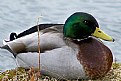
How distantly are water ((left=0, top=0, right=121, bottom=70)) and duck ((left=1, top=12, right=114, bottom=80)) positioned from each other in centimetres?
402

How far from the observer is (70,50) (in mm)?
6188

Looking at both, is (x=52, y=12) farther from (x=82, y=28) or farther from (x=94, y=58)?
(x=94, y=58)

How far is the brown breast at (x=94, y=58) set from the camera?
6195mm

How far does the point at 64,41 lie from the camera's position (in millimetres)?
6285

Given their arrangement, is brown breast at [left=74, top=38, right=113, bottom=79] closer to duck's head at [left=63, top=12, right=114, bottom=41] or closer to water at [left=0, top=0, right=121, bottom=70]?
duck's head at [left=63, top=12, right=114, bottom=41]

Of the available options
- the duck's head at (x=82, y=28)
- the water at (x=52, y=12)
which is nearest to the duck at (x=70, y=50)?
the duck's head at (x=82, y=28)

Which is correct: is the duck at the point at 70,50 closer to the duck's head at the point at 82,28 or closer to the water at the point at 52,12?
the duck's head at the point at 82,28

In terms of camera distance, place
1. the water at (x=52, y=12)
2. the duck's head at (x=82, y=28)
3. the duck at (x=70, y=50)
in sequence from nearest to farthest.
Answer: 1. the duck at (x=70, y=50)
2. the duck's head at (x=82, y=28)
3. the water at (x=52, y=12)

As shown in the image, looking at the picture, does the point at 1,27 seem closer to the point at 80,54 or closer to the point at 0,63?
the point at 0,63

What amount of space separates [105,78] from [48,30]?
86 centimetres

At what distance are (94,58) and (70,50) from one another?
29 centimetres

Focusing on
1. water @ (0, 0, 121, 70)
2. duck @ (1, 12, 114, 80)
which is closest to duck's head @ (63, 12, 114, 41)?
duck @ (1, 12, 114, 80)

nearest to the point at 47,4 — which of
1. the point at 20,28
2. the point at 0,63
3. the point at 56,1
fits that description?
the point at 56,1

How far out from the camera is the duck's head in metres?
6.36
